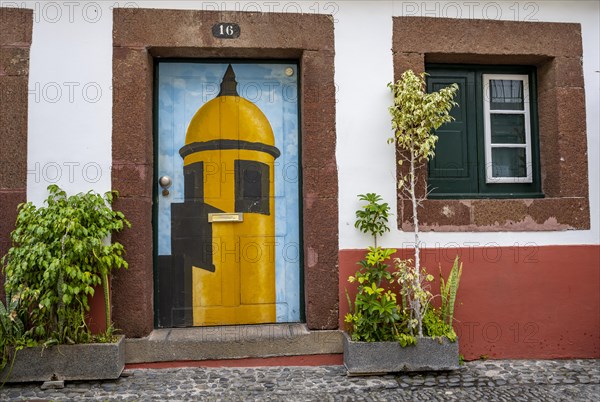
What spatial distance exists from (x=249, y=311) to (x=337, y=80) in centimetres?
222

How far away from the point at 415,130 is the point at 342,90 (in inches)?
29.5

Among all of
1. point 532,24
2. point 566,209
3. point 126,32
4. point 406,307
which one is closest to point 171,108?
point 126,32

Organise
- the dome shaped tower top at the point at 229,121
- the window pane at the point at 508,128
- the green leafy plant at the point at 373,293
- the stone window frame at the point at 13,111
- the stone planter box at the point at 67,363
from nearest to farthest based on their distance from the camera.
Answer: the stone planter box at the point at 67,363, the green leafy plant at the point at 373,293, the stone window frame at the point at 13,111, the dome shaped tower top at the point at 229,121, the window pane at the point at 508,128

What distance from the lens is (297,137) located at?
4.38 metres

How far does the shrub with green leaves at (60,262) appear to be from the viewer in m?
3.50

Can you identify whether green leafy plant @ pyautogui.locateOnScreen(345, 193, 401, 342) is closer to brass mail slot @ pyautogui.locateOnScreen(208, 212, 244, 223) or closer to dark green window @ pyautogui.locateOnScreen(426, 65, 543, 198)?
dark green window @ pyautogui.locateOnScreen(426, 65, 543, 198)

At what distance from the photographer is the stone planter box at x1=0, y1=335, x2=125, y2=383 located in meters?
3.57

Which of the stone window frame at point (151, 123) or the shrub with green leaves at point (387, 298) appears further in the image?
the stone window frame at point (151, 123)

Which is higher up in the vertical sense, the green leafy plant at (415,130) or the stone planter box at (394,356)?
the green leafy plant at (415,130)

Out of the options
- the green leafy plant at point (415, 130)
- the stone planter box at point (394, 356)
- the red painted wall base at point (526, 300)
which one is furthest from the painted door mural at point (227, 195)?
the red painted wall base at point (526, 300)

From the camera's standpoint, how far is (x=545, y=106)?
175 inches

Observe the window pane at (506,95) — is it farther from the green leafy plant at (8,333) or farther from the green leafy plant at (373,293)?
the green leafy plant at (8,333)

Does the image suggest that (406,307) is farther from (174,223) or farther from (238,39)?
(238,39)

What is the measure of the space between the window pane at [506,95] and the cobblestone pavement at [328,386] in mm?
2389
